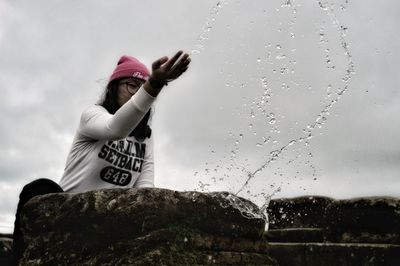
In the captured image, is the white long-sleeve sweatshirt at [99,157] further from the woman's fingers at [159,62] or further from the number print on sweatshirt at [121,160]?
the woman's fingers at [159,62]

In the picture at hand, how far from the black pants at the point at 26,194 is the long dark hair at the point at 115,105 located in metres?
0.72

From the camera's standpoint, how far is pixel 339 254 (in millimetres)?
5109

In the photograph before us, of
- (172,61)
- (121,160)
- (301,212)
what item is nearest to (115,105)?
(121,160)

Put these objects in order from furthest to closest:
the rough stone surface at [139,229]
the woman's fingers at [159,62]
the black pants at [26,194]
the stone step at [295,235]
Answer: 1. the stone step at [295,235]
2. the black pants at [26,194]
3. the woman's fingers at [159,62]
4. the rough stone surface at [139,229]

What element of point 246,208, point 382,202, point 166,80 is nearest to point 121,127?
point 166,80

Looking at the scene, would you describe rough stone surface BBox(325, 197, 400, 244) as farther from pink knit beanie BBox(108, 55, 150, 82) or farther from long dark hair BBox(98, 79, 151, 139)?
pink knit beanie BBox(108, 55, 150, 82)

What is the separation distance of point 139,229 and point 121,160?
0.97 meters

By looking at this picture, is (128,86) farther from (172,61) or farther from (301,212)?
(301,212)

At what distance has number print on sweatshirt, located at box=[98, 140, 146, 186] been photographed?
345cm

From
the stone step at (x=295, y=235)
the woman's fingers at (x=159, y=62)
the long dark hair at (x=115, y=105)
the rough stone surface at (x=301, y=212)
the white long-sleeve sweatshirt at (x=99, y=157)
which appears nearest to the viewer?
the woman's fingers at (x=159, y=62)

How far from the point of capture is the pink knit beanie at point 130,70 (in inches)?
150

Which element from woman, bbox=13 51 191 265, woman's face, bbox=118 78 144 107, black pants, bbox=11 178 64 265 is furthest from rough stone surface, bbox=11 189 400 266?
woman's face, bbox=118 78 144 107

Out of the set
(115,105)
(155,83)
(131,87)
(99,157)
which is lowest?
(99,157)

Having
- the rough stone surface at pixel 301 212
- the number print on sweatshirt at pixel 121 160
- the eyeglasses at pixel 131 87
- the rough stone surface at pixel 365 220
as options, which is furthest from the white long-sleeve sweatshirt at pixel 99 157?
the rough stone surface at pixel 301 212
